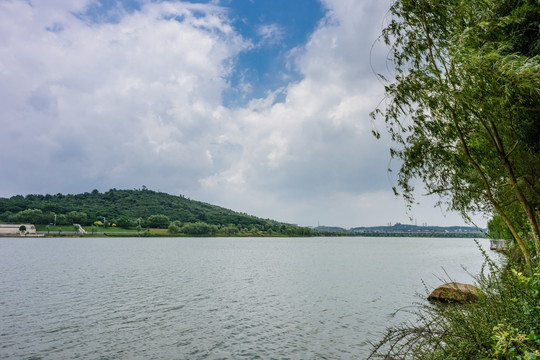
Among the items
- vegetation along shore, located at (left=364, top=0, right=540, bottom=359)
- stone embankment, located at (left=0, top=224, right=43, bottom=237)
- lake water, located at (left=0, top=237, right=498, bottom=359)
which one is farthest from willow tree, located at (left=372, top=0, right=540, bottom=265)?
stone embankment, located at (left=0, top=224, right=43, bottom=237)

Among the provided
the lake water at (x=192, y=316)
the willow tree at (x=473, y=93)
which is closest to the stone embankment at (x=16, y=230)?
the lake water at (x=192, y=316)

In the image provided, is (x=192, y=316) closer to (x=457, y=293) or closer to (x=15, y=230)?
(x=457, y=293)

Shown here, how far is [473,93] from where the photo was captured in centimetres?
880

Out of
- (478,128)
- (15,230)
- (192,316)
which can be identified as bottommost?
(192,316)

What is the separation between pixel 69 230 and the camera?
185 meters

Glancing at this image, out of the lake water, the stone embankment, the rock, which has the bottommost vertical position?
the lake water

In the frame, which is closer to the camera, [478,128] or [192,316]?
[478,128]

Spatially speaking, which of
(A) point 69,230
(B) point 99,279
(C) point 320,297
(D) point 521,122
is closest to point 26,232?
(A) point 69,230

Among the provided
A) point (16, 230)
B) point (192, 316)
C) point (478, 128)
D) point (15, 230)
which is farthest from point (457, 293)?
point (15, 230)

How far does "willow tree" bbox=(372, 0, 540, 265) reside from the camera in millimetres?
8164

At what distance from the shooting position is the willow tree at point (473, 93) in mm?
8164

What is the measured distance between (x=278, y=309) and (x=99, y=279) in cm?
2605

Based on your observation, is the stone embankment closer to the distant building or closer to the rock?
the distant building

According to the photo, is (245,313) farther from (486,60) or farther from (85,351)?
(486,60)
